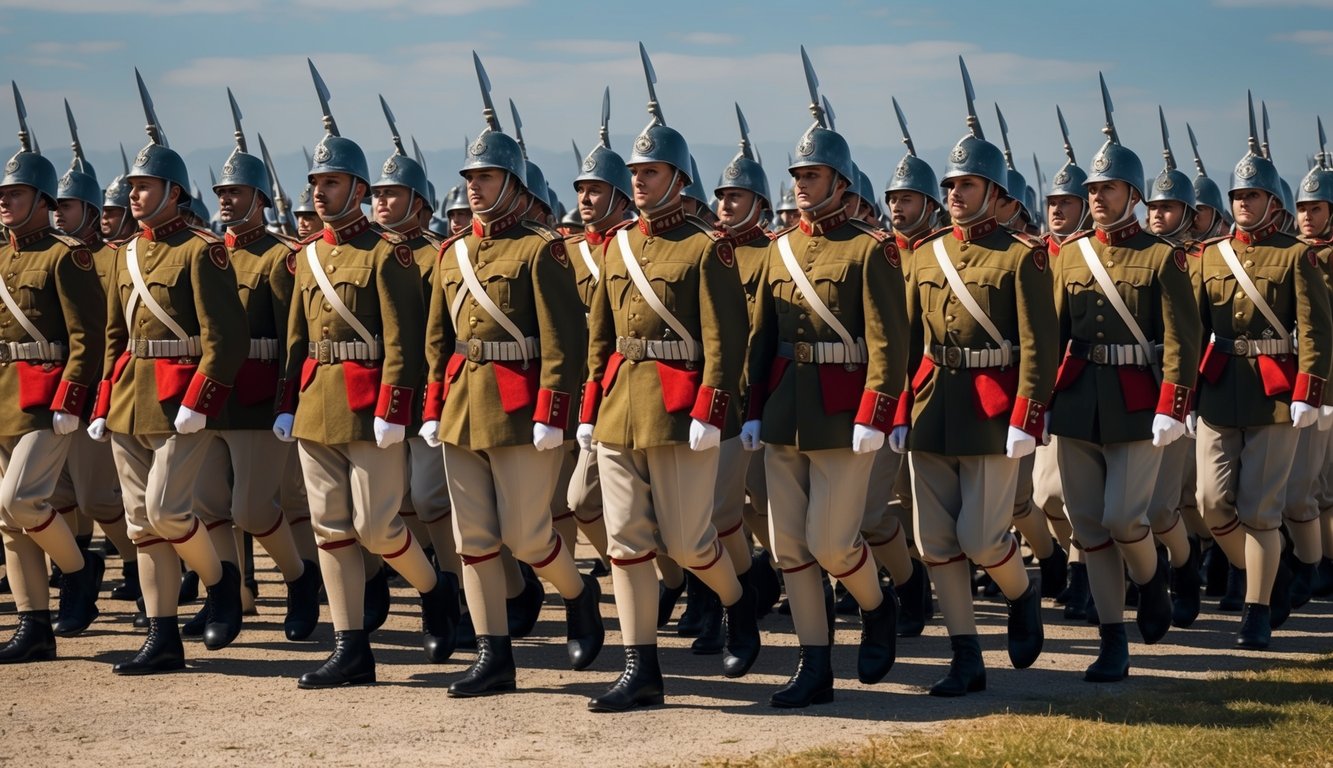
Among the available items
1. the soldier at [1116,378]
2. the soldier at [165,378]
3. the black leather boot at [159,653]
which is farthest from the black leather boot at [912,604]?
the black leather boot at [159,653]

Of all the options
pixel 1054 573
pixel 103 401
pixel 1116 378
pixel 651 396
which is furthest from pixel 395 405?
pixel 1054 573

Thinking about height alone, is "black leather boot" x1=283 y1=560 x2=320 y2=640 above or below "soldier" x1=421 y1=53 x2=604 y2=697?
below

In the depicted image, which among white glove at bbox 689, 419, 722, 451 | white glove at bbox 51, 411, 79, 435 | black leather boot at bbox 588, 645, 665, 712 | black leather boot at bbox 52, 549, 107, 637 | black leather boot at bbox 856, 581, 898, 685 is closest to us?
white glove at bbox 689, 419, 722, 451

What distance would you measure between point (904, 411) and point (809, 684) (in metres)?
1.26

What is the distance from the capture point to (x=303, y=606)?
395 inches

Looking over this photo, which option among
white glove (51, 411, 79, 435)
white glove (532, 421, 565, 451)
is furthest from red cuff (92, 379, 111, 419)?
white glove (532, 421, 565, 451)

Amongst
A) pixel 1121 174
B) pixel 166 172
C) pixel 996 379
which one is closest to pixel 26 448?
pixel 166 172

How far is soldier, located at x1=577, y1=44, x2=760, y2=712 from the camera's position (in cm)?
783

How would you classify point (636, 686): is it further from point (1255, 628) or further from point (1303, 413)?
point (1303, 413)

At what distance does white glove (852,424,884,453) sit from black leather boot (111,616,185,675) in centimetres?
347

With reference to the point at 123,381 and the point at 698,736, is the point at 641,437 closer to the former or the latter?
the point at 698,736

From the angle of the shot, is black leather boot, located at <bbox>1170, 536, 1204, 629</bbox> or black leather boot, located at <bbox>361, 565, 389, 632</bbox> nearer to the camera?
black leather boot, located at <bbox>361, 565, 389, 632</bbox>

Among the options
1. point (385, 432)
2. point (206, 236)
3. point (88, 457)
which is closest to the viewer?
point (385, 432)

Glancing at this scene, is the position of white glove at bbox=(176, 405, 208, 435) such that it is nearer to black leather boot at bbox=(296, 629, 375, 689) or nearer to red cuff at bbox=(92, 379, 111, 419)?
red cuff at bbox=(92, 379, 111, 419)
